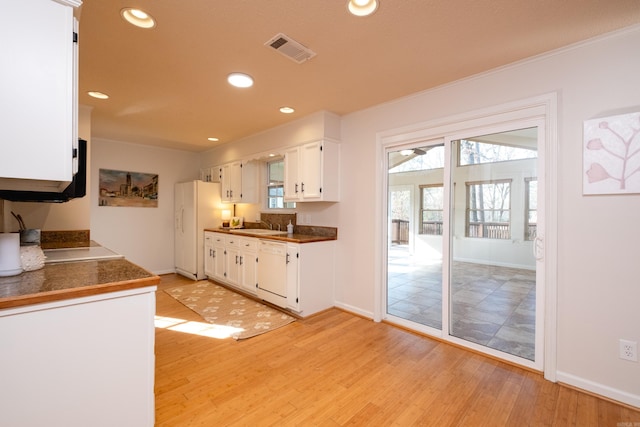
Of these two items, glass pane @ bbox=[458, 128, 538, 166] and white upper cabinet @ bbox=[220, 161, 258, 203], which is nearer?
glass pane @ bbox=[458, 128, 538, 166]

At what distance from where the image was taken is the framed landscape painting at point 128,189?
4898 mm

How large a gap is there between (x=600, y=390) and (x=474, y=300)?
982 mm

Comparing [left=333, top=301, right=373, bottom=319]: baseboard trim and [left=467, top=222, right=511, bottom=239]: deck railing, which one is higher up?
[left=467, top=222, right=511, bottom=239]: deck railing

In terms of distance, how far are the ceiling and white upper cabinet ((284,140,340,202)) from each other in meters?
0.54

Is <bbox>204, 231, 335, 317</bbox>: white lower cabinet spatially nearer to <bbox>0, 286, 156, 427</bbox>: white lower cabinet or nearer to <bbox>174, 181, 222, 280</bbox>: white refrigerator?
<bbox>174, 181, 222, 280</bbox>: white refrigerator

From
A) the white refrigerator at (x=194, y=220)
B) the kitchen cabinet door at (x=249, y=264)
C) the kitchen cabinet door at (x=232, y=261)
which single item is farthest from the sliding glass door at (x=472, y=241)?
the white refrigerator at (x=194, y=220)

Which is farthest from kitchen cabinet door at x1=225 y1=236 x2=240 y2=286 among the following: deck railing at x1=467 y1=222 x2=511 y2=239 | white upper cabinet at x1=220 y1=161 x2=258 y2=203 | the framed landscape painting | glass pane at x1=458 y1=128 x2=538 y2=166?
glass pane at x1=458 y1=128 x2=538 y2=166

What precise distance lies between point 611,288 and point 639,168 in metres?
0.81

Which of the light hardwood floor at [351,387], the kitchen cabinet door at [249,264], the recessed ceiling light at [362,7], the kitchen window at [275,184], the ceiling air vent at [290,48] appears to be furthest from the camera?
the kitchen window at [275,184]

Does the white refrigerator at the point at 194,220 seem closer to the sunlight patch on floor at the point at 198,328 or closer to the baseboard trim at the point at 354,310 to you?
the sunlight patch on floor at the point at 198,328

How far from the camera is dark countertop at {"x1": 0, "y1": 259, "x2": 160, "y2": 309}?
1.12 meters

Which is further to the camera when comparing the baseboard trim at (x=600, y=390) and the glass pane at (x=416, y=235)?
the glass pane at (x=416, y=235)

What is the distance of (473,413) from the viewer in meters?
1.79

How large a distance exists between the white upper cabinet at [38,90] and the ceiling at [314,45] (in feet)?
1.51
